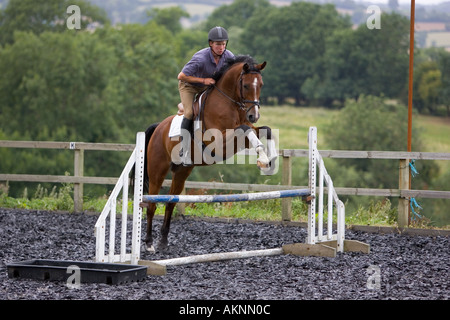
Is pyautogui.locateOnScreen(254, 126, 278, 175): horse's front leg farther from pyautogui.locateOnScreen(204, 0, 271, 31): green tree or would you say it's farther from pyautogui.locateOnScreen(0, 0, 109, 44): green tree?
pyautogui.locateOnScreen(204, 0, 271, 31): green tree

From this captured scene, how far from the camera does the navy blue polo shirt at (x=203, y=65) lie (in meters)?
7.16

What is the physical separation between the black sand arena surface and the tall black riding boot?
43.7 inches

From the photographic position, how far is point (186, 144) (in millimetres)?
7129

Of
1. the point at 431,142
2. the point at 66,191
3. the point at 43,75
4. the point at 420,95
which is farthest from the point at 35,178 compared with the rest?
the point at 420,95

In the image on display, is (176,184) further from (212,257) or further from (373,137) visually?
(373,137)

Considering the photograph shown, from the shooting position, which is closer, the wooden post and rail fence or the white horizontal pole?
the white horizontal pole

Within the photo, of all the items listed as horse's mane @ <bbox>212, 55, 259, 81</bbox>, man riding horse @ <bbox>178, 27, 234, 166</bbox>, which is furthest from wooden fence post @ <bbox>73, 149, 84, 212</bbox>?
horse's mane @ <bbox>212, 55, 259, 81</bbox>

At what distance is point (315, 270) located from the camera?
20.4 ft

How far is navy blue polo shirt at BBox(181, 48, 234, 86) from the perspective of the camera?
716 cm

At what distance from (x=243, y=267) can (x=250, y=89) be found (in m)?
1.83

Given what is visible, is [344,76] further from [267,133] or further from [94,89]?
[267,133]

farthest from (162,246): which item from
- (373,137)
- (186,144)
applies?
(373,137)

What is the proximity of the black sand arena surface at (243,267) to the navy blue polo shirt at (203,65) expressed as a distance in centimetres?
208

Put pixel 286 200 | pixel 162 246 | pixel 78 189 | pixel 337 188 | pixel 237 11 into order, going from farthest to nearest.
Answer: pixel 237 11, pixel 78 189, pixel 286 200, pixel 337 188, pixel 162 246
